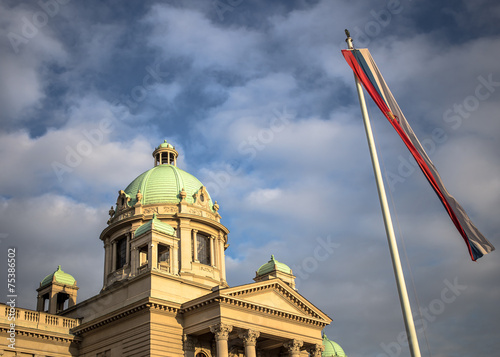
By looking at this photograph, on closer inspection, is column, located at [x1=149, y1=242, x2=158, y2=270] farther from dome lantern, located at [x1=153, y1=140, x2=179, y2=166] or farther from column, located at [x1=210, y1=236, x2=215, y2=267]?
dome lantern, located at [x1=153, y1=140, x2=179, y2=166]

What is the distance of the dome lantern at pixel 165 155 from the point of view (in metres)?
58.8

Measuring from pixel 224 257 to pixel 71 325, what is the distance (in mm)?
16867

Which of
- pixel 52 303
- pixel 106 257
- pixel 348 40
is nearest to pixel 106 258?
pixel 106 257

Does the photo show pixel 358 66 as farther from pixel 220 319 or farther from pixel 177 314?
pixel 177 314

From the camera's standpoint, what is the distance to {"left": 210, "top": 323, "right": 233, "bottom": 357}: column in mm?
35562

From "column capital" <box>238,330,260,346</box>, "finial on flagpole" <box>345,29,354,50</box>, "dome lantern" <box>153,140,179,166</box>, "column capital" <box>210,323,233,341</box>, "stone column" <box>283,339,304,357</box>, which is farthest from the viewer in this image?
"dome lantern" <box>153,140,179,166</box>

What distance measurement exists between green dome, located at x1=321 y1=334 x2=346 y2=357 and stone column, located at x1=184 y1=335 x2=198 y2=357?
136 ft

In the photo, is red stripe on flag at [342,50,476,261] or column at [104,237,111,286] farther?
column at [104,237,111,286]

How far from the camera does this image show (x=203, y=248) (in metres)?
51.7

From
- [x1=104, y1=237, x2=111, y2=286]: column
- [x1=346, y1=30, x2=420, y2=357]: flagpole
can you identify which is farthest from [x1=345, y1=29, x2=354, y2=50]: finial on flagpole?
[x1=104, y1=237, x2=111, y2=286]: column

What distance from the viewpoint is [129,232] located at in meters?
50.7

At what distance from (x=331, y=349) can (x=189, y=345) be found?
4373cm

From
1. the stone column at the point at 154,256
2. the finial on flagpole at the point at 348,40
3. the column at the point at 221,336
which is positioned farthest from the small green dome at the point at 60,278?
the finial on flagpole at the point at 348,40

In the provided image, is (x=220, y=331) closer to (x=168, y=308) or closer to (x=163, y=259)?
(x=168, y=308)
